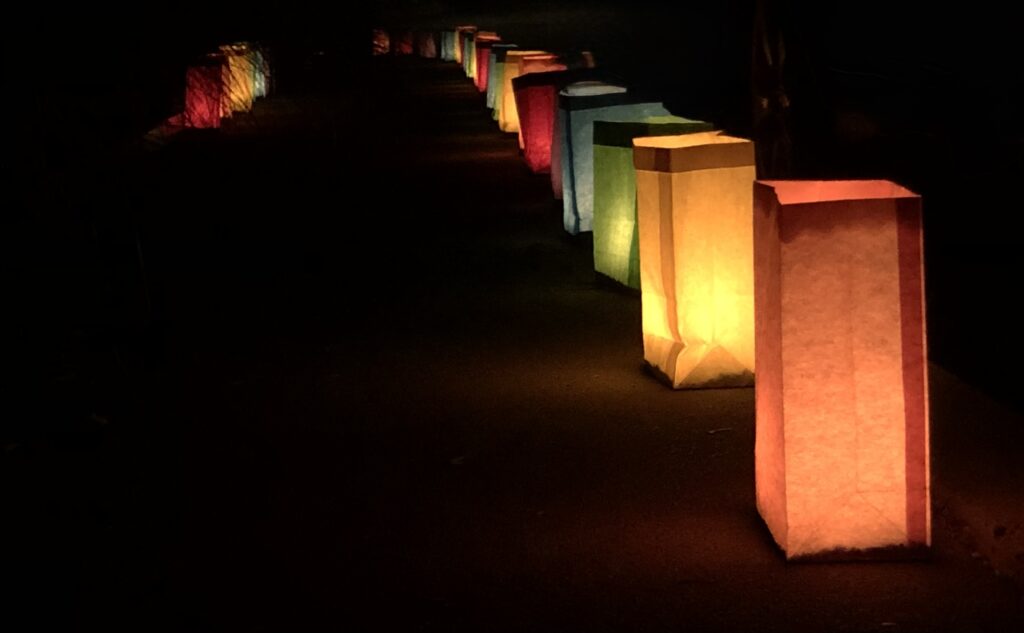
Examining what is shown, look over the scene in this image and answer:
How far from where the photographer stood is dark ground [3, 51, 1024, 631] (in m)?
5.30

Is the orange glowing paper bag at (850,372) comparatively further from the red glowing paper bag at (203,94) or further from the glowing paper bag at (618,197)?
the red glowing paper bag at (203,94)

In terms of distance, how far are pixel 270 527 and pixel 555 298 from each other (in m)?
5.48

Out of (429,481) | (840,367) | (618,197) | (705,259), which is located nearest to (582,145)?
(618,197)

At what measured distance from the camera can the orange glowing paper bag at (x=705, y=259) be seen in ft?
A: 27.9

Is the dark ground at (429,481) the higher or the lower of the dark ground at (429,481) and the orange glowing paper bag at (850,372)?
the lower

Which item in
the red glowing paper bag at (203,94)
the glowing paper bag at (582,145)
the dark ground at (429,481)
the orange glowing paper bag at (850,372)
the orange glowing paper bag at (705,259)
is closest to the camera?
the dark ground at (429,481)

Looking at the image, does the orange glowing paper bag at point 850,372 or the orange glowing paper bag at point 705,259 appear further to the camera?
the orange glowing paper bag at point 705,259

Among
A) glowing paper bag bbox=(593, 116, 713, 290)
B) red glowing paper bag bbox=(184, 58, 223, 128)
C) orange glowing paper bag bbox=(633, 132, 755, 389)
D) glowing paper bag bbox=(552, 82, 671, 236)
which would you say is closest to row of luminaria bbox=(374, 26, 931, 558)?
orange glowing paper bag bbox=(633, 132, 755, 389)

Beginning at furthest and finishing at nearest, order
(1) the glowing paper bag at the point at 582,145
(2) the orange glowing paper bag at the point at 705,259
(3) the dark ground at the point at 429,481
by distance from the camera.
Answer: (1) the glowing paper bag at the point at 582,145 < (2) the orange glowing paper bag at the point at 705,259 < (3) the dark ground at the point at 429,481

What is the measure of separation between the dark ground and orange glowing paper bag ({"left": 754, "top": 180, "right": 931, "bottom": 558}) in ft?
0.64

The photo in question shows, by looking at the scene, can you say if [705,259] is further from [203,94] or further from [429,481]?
[203,94]

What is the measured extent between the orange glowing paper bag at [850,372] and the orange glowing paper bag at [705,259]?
2.87 m

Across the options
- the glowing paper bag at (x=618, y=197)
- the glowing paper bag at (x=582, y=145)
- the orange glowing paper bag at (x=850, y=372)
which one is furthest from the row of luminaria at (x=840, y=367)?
the glowing paper bag at (x=582, y=145)

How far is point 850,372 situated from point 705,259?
3135mm
